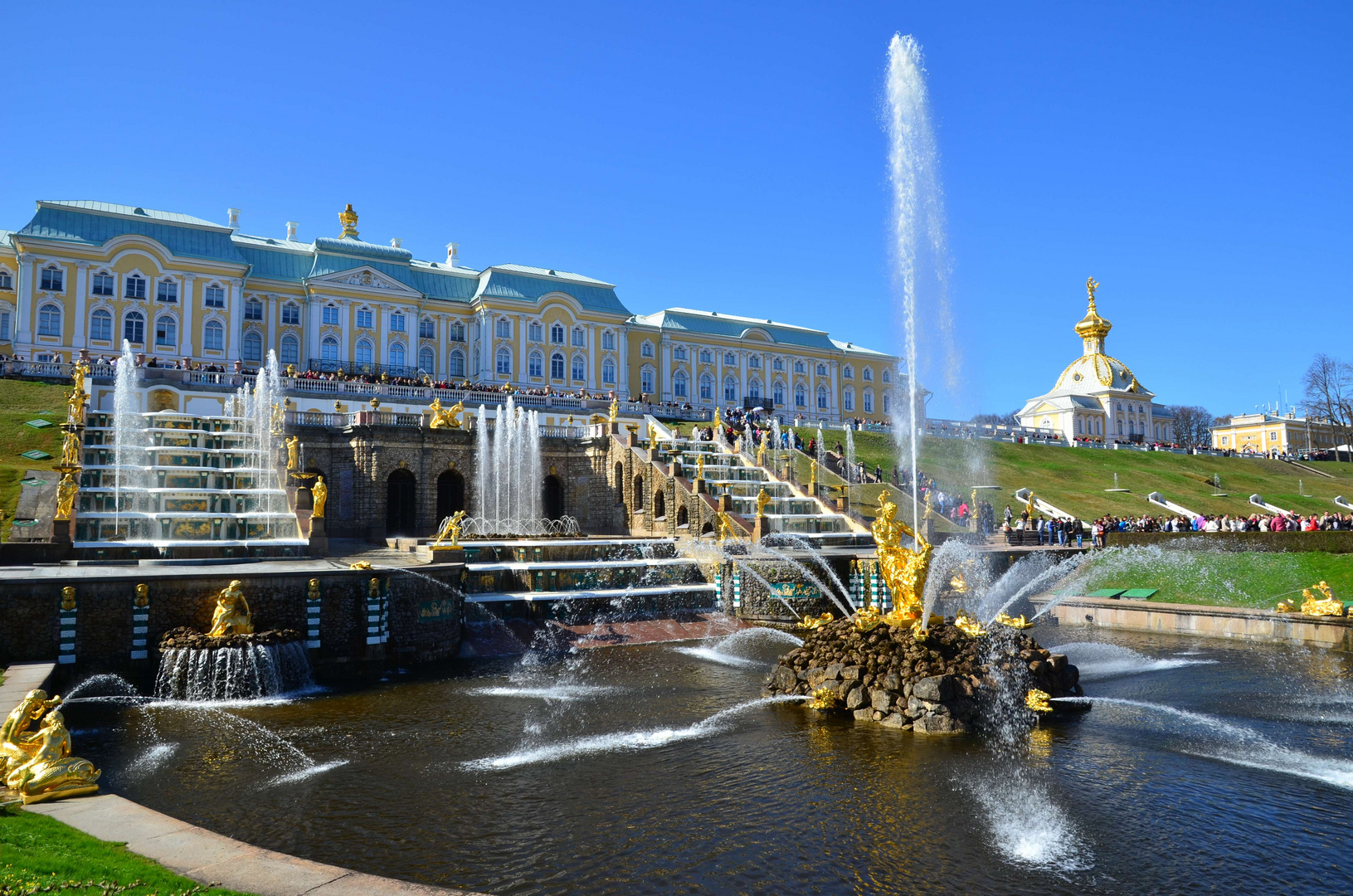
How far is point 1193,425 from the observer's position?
131250 mm

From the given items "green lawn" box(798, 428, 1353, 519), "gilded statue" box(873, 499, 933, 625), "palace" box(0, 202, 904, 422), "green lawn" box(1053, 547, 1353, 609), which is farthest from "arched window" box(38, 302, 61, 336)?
"green lawn" box(1053, 547, 1353, 609)

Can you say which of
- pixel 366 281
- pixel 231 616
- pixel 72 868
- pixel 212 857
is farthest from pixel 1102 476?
pixel 72 868

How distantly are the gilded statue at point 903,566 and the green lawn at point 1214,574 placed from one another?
1443 centimetres

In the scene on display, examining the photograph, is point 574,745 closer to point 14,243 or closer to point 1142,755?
point 1142,755

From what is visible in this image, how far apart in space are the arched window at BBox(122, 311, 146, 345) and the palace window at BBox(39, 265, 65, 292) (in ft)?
11.6

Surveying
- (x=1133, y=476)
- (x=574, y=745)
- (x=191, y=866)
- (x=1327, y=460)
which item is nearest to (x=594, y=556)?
(x=574, y=745)

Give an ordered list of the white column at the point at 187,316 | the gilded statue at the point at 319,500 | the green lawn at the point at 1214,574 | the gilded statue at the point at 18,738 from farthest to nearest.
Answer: the white column at the point at 187,316, the green lawn at the point at 1214,574, the gilded statue at the point at 319,500, the gilded statue at the point at 18,738

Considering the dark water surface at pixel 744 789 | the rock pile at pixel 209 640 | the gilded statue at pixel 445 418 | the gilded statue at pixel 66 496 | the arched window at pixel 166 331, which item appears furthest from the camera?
the arched window at pixel 166 331

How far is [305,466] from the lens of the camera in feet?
110

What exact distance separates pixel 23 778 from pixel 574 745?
21.4 ft

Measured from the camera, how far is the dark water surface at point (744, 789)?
27.1 ft

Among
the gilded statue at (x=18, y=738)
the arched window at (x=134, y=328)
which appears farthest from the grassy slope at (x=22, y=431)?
the gilded statue at (x=18, y=738)

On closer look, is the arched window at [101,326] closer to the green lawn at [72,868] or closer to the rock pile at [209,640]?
the rock pile at [209,640]

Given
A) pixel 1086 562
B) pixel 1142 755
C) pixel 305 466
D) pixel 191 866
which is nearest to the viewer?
pixel 191 866
